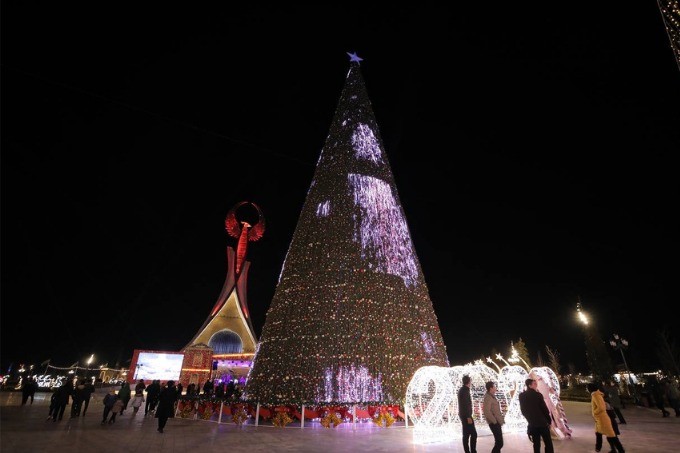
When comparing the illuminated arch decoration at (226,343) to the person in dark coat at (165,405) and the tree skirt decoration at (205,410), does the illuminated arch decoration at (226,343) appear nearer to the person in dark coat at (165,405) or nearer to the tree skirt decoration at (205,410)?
the tree skirt decoration at (205,410)

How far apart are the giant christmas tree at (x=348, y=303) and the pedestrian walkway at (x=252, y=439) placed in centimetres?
93

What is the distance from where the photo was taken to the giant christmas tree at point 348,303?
8836mm

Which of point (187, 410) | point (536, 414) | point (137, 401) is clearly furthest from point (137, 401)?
point (536, 414)

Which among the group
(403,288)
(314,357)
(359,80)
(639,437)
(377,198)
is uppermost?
(359,80)

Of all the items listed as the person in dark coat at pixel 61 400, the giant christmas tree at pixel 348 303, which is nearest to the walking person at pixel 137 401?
the person in dark coat at pixel 61 400

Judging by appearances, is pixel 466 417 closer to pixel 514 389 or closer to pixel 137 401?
pixel 514 389

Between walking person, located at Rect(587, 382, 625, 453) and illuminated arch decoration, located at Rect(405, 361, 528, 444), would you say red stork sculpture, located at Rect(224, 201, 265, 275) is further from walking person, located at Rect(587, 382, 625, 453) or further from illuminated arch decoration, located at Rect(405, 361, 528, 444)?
walking person, located at Rect(587, 382, 625, 453)

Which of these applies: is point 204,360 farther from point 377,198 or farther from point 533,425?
point 533,425

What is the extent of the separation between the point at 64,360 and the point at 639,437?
53.6 meters

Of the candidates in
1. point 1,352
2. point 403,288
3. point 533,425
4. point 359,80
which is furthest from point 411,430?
point 1,352

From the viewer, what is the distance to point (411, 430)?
8.59 metres

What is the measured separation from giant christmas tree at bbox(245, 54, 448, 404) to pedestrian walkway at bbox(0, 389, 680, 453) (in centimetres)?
93

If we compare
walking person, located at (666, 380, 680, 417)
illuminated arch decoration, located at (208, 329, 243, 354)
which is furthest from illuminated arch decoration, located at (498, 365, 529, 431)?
illuminated arch decoration, located at (208, 329, 243, 354)

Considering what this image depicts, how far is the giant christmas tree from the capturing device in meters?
8.84
